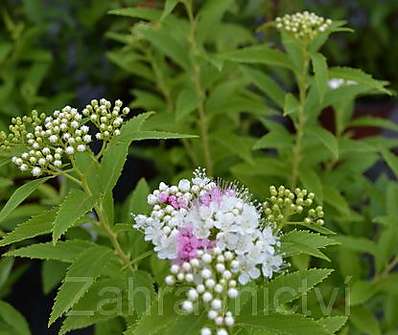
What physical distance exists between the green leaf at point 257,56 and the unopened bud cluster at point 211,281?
66 centimetres

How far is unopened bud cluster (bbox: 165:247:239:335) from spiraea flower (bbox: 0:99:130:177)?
9.8 inches

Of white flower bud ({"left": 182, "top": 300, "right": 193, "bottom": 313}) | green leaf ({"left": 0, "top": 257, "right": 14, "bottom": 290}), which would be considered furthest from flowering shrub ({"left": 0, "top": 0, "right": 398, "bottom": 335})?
green leaf ({"left": 0, "top": 257, "right": 14, "bottom": 290})

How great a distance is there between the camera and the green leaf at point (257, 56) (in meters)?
1.42

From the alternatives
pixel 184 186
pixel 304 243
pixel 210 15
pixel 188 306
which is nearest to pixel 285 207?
pixel 304 243

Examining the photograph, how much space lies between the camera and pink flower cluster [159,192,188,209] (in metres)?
0.93

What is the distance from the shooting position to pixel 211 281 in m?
0.82

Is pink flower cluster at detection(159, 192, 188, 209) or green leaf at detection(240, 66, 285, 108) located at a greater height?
pink flower cluster at detection(159, 192, 188, 209)

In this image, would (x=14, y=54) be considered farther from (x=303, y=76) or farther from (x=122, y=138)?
(x=122, y=138)

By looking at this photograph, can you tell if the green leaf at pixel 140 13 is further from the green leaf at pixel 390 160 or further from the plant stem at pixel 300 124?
the green leaf at pixel 390 160

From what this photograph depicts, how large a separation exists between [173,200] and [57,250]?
274 millimetres

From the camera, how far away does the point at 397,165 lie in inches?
61.3

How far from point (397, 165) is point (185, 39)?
0.61 m

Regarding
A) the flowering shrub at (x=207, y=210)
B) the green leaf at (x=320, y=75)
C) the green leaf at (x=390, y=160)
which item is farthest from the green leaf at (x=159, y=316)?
the green leaf at (x=390, y=160)

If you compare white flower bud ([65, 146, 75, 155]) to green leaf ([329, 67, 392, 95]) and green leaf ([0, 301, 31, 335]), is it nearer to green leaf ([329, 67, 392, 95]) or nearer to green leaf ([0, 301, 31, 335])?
green leaf ([0, 301, 31, 335])
